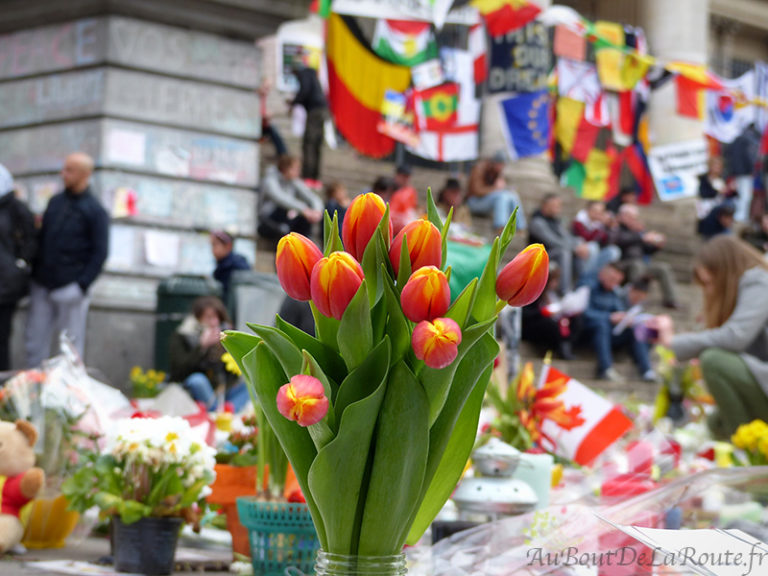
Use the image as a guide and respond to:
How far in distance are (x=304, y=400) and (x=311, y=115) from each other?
11.2 m

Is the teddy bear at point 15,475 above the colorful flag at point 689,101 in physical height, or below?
below

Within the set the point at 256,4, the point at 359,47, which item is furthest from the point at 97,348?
the point at 359,47

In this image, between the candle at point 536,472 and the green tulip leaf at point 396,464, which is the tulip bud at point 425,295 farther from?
the candle at point 536,472

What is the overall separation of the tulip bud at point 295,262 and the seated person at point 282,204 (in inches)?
342

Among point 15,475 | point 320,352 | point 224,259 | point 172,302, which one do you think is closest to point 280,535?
point 15,475

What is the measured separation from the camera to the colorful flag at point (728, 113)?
19.9 meters

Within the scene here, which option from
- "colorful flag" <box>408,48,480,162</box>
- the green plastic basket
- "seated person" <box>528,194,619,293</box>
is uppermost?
"colorful flag" <box>408,48,480,162</box>

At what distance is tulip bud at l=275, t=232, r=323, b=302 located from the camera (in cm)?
209

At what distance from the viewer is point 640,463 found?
173 inches

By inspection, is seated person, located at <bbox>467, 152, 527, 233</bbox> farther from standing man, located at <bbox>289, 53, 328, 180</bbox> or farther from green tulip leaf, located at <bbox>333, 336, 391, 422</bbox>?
green tulip leaf, located at <bbox>333, 336, 391, 422</bbox>

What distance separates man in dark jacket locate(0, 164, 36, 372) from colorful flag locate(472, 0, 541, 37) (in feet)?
25.0

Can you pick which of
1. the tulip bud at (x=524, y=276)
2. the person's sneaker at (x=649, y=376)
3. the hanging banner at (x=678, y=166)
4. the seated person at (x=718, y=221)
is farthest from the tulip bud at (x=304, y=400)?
the hanging banner at (x=678, y=166)

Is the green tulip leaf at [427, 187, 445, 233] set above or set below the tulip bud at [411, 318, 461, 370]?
above

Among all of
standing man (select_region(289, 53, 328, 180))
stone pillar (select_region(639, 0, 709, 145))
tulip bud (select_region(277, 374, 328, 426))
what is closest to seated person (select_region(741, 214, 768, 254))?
standing man (select_region(289, 53, 328, 180))
